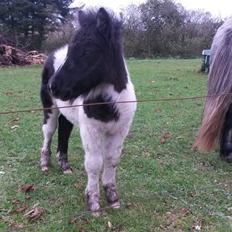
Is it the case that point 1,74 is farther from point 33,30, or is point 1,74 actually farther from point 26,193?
point 26,193

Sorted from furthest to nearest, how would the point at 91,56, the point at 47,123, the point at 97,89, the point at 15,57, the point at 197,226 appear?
the point at 15,57, the point at 47,123, the point at 197,226, the point at 97,89, the point at 91,56

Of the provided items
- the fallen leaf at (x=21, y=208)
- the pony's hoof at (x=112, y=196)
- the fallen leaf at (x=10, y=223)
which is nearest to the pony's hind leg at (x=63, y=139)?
the fallen leaf at (x=21, y=208)

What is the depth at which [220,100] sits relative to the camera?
5082 millimetres

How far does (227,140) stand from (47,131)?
225cm

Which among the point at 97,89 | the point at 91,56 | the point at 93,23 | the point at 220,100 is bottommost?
the point at 220,100

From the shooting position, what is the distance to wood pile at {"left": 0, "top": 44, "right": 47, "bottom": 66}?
66.0ft

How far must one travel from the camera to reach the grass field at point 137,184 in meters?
3.79

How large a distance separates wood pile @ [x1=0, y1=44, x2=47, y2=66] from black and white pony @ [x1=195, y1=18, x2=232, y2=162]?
1623 centimetres

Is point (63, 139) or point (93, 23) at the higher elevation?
point (93, 23)

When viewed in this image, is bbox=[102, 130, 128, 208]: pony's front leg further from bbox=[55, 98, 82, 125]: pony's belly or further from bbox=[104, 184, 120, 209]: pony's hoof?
bbox=[55, 98, 82, 125]: pony's belly

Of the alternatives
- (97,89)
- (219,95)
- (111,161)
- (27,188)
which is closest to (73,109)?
(97,89)

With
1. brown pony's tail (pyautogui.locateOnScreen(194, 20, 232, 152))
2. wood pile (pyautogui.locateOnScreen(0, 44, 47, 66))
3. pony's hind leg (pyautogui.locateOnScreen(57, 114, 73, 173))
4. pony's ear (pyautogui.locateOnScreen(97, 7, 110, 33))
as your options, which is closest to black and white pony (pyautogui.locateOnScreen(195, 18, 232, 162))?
brown pony's tail (pyautogui.locateOnScreen(194, 20, 232, 152))

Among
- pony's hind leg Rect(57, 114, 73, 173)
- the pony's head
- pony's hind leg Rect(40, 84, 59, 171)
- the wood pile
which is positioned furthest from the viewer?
the wood pile

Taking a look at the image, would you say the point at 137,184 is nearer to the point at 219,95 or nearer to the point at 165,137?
the point at 219,95
